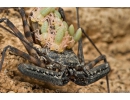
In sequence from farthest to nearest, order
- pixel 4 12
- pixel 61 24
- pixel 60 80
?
pixel 4 12, pixel 61 24, pixel 60 80

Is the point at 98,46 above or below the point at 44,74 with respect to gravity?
above

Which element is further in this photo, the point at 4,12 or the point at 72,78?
the point at 4,12

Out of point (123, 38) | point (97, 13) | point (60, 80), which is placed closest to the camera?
point (60, 80)

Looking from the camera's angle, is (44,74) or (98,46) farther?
(98,46)

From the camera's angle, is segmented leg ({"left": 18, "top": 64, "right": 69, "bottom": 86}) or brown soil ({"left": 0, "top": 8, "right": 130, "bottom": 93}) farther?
brown soil ({"left": 0, "top": 8, "right": 130, "bottom": 93})

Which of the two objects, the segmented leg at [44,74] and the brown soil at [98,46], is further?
the brown soil at [98,46]

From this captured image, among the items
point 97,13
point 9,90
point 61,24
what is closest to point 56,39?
point 61,24

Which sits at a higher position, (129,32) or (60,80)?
(129,32)

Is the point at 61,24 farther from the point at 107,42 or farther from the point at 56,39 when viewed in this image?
the point at 107,42
